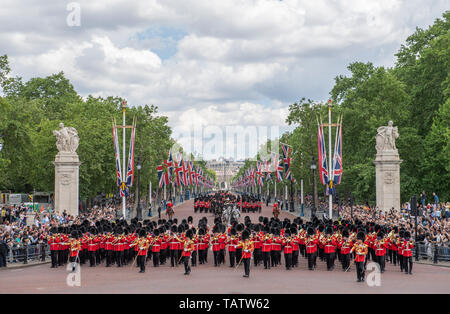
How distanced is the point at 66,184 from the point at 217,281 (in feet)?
64.9

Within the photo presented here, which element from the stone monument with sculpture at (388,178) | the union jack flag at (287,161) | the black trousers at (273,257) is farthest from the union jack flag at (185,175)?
the black trousers at (273,257)

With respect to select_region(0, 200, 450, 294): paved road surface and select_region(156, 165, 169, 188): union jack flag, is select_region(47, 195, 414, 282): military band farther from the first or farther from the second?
select_region(156, 165, 169, 188): union jack flag

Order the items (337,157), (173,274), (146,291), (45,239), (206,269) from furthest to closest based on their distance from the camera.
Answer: (337,157) → (45,239) → (206,269) → (173,274) → (146,291)

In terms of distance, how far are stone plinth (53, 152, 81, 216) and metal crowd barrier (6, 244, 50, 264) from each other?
32.5ft

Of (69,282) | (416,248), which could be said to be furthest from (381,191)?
(69,282)

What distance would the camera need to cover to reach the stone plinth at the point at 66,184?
113 ft

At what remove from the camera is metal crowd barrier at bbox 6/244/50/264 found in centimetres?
Result: 2292

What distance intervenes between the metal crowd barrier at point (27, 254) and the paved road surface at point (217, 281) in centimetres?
118

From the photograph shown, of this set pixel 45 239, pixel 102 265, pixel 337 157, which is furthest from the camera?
pixel 337 157

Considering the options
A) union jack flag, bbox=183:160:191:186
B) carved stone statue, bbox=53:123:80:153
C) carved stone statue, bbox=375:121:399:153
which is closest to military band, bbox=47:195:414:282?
carved stone statue, bbox=375:121:399:153

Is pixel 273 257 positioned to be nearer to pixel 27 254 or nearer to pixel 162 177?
pixel 27 254

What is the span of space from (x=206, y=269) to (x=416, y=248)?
9.18 meters

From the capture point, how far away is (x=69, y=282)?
1750cm
